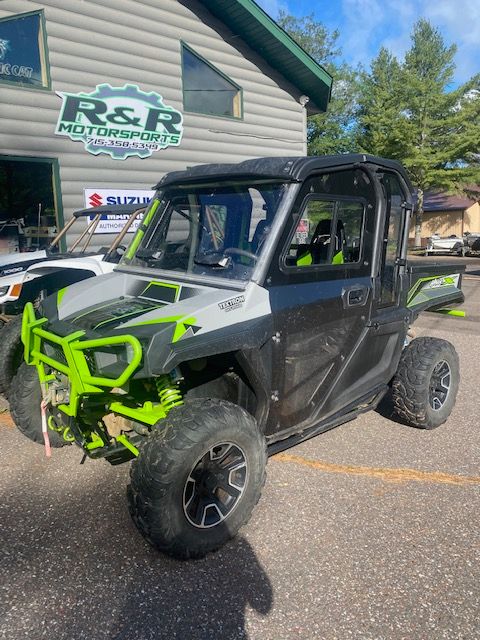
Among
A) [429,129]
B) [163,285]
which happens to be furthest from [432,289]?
[429,129]

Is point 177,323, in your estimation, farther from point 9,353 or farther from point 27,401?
point 9,353

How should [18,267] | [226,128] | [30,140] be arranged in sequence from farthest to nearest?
1. [226,128]
2. [30,140]
3. [18,267]

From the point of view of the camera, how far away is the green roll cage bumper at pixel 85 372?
267cm

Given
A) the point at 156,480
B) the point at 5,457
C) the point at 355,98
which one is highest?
the point at 355,98

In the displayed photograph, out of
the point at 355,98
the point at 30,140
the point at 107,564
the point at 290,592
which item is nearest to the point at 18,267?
the point at 30,140

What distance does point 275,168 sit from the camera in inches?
129

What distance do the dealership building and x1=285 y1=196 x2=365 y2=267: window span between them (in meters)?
5.92

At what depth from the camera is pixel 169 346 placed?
2.72 m

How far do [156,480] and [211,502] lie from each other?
0.45 meters

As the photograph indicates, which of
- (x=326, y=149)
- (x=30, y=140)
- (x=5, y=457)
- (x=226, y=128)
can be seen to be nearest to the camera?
(x=5, y=457)

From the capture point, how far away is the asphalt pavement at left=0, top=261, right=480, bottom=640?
2426 millimetres

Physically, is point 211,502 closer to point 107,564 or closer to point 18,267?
point 107,564

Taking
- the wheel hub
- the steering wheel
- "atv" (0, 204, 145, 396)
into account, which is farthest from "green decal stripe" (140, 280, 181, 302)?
"atv" (0, 204, 145, 396)

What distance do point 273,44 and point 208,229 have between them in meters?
8.16
